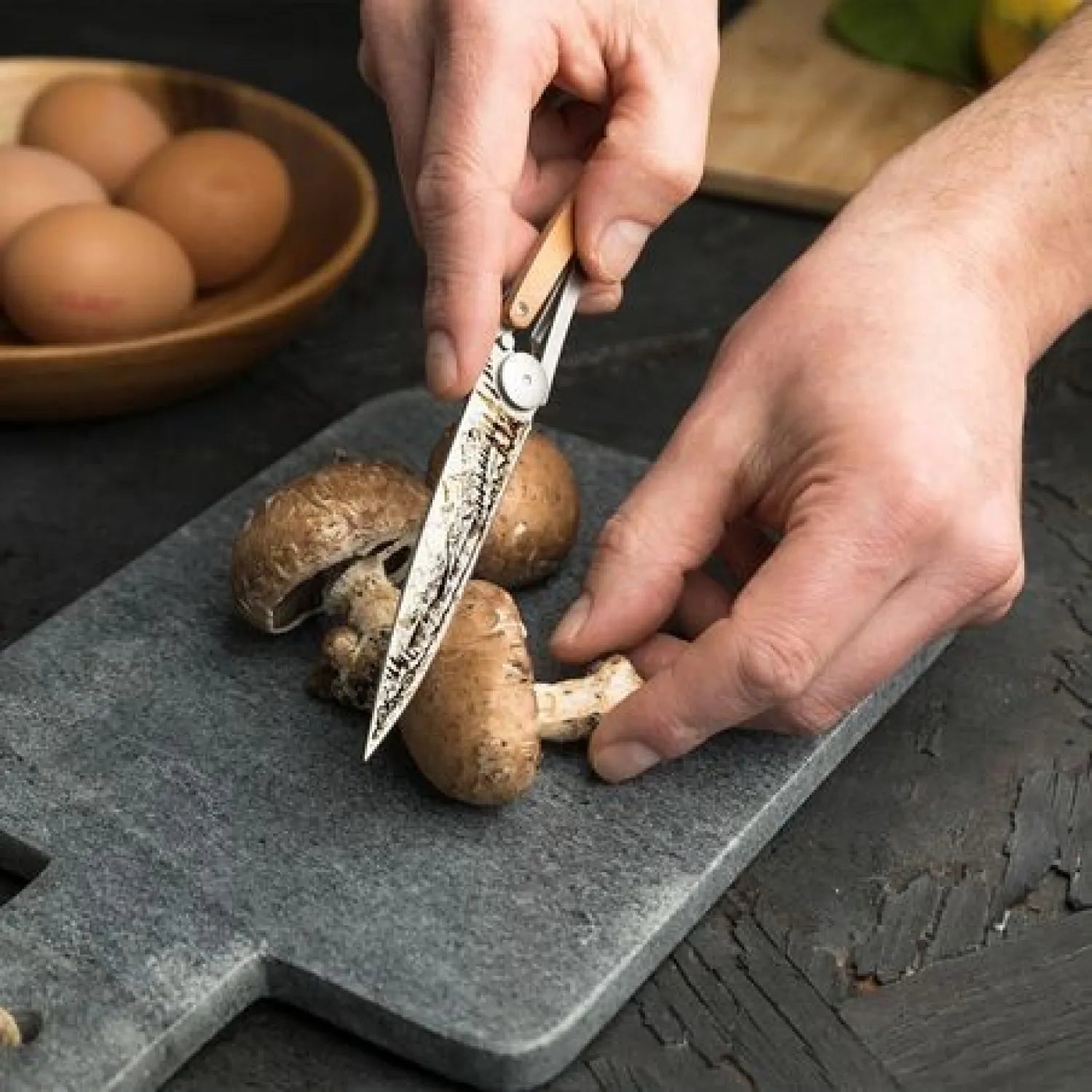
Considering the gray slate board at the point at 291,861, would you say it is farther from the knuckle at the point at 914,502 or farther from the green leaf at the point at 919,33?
the green leaf at the point at 919,33

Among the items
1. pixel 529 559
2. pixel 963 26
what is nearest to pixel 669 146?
pixel 529 559

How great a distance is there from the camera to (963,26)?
281 cm

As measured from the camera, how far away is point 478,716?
1.48m

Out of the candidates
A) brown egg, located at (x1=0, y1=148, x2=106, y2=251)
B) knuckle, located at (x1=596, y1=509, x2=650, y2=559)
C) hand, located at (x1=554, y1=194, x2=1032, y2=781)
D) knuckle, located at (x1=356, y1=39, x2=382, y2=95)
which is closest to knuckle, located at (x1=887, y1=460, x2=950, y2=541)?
hand, located at (x1=554, y1=194, x2=1032, y2=781)

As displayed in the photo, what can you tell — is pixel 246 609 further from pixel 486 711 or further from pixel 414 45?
pixel 414 45

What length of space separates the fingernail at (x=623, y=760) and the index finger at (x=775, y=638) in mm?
11

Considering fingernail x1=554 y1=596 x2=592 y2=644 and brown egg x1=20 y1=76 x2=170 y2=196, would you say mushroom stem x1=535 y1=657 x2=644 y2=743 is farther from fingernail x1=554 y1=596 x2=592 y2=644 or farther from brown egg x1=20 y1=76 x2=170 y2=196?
brown egg x1=20 y1=76 x2=170 y2=196

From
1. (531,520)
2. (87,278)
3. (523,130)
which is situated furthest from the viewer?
(87,278)

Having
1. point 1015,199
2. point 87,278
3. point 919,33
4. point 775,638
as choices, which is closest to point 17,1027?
point 775,638

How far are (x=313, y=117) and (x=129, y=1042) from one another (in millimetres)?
1310

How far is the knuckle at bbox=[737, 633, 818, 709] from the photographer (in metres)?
1.48

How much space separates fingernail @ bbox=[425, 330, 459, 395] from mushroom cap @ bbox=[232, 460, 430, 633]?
142mm

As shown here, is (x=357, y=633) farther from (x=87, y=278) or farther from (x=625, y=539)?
(x=87, y=278)

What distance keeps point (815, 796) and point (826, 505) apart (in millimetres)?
252
